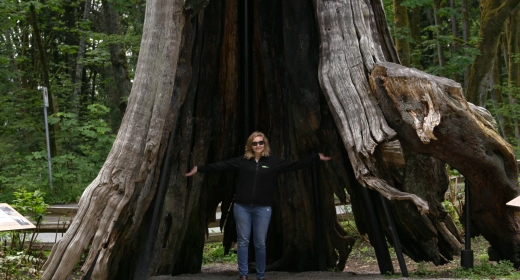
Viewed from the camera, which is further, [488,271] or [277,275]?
[277,275]

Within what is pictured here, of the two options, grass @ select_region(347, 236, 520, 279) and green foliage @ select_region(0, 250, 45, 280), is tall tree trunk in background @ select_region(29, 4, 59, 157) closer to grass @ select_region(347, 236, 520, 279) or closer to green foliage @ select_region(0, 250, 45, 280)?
green foliage @ select_region(0, 250, 45, 280)

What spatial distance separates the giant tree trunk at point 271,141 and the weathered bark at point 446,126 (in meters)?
0.10

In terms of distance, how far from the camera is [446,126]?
18.2 ft

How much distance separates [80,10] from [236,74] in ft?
56.2

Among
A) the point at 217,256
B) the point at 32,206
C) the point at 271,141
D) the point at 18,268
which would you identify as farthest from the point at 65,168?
the point at 271,141

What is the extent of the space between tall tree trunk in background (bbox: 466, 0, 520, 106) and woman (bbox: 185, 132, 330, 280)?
8.44 meters

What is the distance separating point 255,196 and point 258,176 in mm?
215

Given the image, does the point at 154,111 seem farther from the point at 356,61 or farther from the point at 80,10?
the point at 80,10

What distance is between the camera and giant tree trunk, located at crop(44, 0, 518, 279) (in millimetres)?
5746

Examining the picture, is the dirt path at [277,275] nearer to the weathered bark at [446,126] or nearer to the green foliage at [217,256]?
the green foliage at [217,256]

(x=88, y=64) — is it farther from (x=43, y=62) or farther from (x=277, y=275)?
(x=277, y=275)

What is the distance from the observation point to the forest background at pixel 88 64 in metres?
13.6

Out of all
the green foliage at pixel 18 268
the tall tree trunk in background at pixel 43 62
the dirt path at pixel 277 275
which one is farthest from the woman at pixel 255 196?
the tall tree trunk in background at pixel 43 62

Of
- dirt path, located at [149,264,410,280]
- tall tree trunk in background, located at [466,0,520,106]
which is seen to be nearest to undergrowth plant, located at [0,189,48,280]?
dirt path, located at [149,264,410,280]
